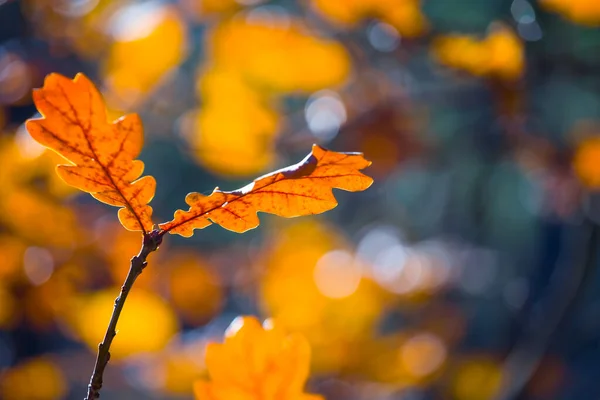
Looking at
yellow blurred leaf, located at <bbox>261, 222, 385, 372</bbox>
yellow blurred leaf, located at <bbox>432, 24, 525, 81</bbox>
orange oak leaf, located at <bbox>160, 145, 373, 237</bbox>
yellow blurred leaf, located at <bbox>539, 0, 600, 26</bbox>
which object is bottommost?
yellow blurred leaf, located at <bbox>261, 222, 385, 372</bbox>

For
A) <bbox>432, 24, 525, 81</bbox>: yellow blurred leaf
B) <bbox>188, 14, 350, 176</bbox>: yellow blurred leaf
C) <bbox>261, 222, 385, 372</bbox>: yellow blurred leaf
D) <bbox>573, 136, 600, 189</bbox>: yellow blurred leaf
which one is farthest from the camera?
<bbox>261, 222, 385, 372</bbox>: yellow blurred leaf

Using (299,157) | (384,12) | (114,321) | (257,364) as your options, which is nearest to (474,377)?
(299,157)

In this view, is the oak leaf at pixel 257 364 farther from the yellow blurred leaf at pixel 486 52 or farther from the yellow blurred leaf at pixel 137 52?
the yellow blurred leaf at pixel 137 52

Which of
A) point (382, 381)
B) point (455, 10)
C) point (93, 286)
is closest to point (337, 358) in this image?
point (382, 381)

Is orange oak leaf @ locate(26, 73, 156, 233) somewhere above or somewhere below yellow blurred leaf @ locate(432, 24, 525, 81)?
Answer: below

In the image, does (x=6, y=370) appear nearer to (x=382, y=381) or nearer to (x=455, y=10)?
(x=382, y=381)

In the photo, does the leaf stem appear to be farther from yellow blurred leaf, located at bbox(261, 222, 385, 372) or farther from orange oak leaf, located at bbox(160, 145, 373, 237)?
yellow blurred leaf, located at bbox(261, 222, 385, 372)

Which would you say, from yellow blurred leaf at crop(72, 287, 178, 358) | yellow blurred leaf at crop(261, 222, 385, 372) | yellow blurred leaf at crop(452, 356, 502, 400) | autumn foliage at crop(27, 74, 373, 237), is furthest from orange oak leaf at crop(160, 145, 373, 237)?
yellow blurred leaf at crop(452, 356, 502, 400)
